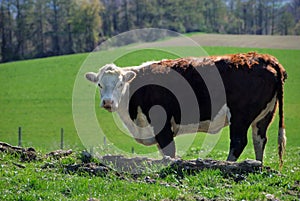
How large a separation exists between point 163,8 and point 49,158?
316 ft

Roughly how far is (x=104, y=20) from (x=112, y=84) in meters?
95.1

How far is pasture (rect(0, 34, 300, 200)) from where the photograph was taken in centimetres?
704

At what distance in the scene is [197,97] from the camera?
11000 mm

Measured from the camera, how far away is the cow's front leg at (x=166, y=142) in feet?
35.7

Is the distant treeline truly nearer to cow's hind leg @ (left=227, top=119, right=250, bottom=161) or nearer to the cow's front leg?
the cow's front leg

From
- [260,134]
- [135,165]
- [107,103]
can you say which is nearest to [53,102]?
[107,103]

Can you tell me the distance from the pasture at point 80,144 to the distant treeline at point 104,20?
77.7ft

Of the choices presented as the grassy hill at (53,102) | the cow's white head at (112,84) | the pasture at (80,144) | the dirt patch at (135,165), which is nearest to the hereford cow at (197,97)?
the cow's white head at (112,84)

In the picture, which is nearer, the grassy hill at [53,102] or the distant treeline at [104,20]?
the grassy hill at [53,102]

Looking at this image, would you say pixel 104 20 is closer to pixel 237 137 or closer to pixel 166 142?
pixel 166 142

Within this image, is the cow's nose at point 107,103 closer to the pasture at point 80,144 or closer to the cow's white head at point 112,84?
the cow's white head at point 112,84

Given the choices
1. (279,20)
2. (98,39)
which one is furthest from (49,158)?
(279,20)

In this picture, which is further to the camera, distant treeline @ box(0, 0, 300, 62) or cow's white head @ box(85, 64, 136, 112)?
distant treeline @ box(0, 0, 300, 62)

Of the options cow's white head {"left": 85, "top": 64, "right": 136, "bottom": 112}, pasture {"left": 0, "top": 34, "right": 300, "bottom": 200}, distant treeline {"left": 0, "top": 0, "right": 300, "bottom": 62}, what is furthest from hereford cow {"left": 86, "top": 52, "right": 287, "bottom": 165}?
distant treeline {"left": 0, "top": 0, "right": 300, "bottom": 62}
